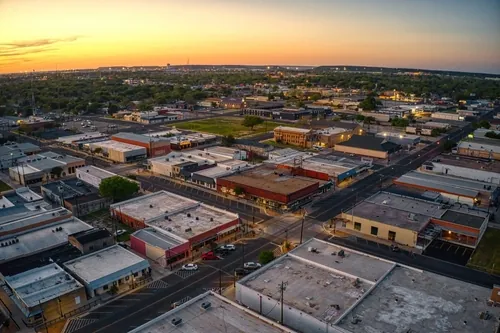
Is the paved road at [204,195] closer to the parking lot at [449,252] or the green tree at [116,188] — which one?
the green tree at [116,188]

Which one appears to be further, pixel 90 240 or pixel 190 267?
pixel 90 240

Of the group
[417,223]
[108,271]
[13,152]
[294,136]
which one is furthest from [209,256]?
[13,152]

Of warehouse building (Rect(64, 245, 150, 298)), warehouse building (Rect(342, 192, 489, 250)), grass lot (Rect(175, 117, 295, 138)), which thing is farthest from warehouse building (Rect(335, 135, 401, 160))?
warehouse building (Rect(64, 245, 150, 298))

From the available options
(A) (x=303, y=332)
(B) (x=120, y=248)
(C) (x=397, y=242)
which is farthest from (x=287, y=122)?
(A) (x=303, y=332)

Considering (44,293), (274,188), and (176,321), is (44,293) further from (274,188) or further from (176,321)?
(274,188)

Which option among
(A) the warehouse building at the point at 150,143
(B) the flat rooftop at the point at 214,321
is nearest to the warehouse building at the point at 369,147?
(A) the warehouse building at the point at 150,143

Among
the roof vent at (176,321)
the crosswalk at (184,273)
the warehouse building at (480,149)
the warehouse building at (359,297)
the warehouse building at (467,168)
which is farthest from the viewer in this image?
the warehouse building at (480,149)

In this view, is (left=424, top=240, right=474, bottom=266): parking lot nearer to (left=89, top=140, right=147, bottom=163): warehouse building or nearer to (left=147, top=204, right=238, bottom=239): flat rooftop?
(left=147, top=204, right=238, bottom=239): flat rooftop
